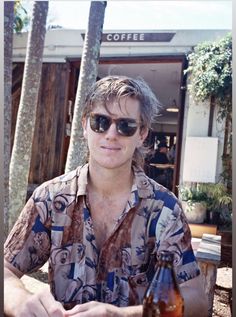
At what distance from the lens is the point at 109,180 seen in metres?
1.26

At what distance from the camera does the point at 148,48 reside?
543 centimetres

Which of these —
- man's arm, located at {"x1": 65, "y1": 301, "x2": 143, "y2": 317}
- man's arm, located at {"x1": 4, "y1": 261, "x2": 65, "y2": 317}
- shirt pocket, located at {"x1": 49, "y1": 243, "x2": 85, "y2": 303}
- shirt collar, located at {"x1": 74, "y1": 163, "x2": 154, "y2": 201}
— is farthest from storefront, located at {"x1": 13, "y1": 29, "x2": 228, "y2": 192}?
man's arm, located at {"x1": 65, "y1": 301, "x2": 143, "y2": 317}

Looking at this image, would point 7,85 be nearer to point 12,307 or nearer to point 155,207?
point 155,207

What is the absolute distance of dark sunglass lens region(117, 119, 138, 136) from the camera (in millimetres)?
1143

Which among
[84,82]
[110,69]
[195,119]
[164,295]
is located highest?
[110,69]

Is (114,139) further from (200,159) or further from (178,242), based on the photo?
(200,159)

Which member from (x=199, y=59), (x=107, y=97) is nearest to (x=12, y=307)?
(x=107, y=97)

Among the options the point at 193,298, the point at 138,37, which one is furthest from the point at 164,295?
the point at 138,37

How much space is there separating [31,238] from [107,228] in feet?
0.76

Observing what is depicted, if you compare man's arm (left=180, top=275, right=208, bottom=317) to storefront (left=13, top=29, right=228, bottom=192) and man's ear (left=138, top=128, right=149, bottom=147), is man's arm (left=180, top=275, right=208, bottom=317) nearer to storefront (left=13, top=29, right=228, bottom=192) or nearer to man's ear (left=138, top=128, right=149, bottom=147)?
man's ear (left=138, top=128, right=149, bottom=147)

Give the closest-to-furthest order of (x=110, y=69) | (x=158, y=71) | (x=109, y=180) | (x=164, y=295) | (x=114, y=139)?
1. (x=164, y=295)
2. (x=114, y=139)
3. (x=109, y=180)
4. (x=110, y=69)
5. (x=158, y=71)

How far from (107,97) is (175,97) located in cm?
686

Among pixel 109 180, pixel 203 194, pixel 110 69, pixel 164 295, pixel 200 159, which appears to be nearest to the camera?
pixel 164 295

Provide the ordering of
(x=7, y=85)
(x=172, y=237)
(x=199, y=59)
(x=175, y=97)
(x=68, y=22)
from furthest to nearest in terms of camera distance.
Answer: (x=175, y=97) → (x=199, y=59) → (x=7, y=85) → (x=68, y=22) → (x=172, y=237)
